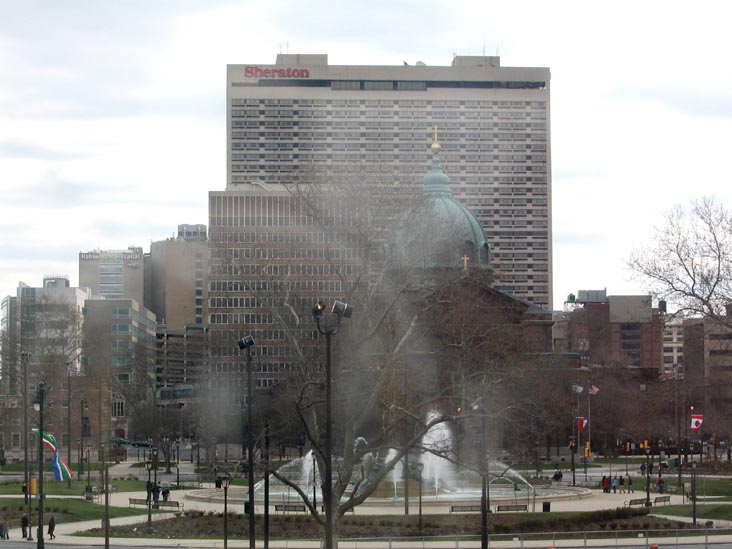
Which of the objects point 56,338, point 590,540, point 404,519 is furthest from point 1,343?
point 590,540

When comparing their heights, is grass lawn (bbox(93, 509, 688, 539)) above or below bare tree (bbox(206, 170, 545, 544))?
below

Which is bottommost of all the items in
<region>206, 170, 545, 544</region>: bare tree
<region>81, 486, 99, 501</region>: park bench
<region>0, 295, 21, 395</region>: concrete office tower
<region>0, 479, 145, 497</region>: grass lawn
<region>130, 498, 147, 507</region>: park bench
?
<region>0, 479, 145, 497</region>: grass lawn

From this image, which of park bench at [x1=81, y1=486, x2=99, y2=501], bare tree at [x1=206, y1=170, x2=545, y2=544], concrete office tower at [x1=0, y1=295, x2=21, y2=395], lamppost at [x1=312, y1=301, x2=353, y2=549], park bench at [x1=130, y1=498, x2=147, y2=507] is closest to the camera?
lamppost at [x1=312, y1=301, x2=353, y2=549]

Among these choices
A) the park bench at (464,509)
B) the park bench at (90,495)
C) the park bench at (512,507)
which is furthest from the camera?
the park bench at (90,495)

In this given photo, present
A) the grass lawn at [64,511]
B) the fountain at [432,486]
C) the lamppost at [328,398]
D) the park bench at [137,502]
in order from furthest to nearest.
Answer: the park bench at [137,502]
the fountain at [432,486]
the grass lawn at [64,511]
the lamppost at [328,398]

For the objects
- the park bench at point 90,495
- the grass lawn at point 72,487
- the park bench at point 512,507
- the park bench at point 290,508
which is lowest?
the grass lawn at point 72,487

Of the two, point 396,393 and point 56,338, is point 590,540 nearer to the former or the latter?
point 396,393

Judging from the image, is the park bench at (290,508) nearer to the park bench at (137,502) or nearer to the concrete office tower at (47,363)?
the park bench at (137,502)

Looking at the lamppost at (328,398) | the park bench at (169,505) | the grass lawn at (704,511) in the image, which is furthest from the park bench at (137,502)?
the lamppost at (328,398)

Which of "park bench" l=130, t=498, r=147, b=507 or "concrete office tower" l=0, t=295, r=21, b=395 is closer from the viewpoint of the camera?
"park bench" l=130, t=498, r=147, b=507

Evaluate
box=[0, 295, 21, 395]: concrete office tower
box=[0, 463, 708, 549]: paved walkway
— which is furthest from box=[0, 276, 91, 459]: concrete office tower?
box=[0, 463, 708, 549]: paved walkway

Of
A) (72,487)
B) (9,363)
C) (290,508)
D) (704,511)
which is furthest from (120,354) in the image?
(704,511)

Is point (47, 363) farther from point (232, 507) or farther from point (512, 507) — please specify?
point (512, 507)

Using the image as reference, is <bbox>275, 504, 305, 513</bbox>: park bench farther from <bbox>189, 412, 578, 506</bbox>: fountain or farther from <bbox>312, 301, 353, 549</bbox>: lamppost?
<bbox>312, 301, 353, 549</bbox>: lamppost
